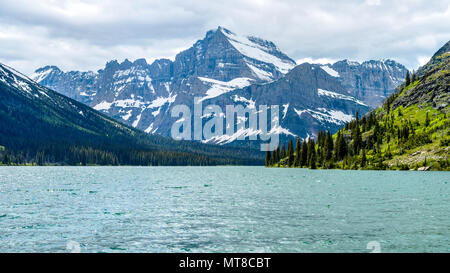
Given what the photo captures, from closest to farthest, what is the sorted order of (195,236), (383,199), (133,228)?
(195,236) → (133,228) → (383,199)

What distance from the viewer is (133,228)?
1630 inches

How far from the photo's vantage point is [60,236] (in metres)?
37.4

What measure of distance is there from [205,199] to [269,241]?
3564cm

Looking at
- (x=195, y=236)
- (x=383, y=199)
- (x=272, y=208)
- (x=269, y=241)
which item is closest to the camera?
(x=269, y=241)
